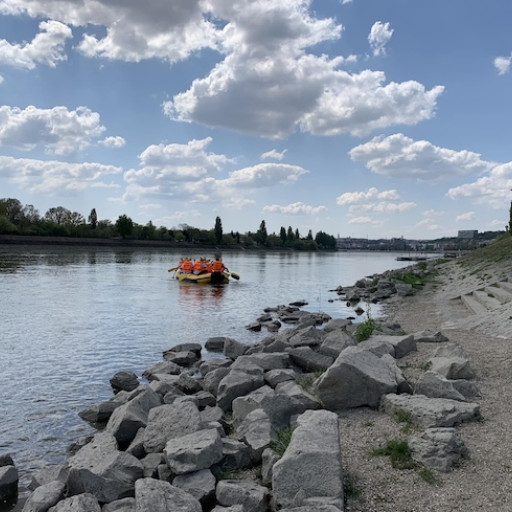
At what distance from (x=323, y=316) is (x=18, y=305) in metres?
16.7

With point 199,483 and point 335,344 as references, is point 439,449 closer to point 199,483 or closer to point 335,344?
point 199,483

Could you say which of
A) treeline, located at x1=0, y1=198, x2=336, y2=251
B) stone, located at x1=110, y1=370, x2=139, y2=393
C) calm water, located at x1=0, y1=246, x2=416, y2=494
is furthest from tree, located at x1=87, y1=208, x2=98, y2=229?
stone, located at x1=110, y1=370, x2=139, y2=393

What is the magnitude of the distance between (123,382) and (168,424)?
527cm

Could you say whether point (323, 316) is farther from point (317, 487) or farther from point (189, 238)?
point (189, 238)

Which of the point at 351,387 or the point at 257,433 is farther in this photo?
the point at 351,387

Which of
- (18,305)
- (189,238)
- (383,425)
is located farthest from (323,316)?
(189,238)

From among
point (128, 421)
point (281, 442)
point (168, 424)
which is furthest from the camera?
point (128, 421)

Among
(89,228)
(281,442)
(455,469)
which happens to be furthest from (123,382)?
(89,228)

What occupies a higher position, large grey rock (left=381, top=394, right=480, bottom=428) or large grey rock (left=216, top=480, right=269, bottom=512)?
large grey rock (left=381, top=394, right=480, bottom=428)

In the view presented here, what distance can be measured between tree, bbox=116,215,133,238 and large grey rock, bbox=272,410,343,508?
15161 cm

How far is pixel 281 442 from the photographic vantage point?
7.26m

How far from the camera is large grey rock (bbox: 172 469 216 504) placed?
20.6 ft

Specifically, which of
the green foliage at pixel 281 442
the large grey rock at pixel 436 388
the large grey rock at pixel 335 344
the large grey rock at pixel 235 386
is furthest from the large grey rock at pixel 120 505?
the large grey rock at pixel 335 344

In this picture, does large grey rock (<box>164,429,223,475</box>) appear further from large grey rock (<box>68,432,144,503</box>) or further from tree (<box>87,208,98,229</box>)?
tree (<box>87,208,98,229</box>)
